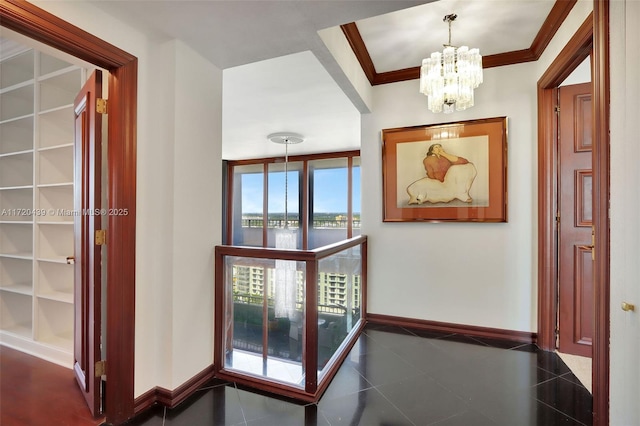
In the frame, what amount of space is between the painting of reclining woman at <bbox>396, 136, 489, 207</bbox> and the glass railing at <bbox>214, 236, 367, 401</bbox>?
3.88ft

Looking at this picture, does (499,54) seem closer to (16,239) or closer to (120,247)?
(120,247)

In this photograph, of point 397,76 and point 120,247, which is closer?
point 120,247

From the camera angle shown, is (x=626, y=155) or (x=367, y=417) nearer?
(x=626, y=155)

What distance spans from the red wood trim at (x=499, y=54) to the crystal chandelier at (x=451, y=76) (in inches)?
23.8

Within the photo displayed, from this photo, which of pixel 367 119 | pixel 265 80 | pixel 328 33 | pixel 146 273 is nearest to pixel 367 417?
pixel 146 273

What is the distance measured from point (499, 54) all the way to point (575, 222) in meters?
1.66

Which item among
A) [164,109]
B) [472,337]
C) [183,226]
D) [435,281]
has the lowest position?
[472,337]

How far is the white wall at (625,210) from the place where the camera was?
1.16 m

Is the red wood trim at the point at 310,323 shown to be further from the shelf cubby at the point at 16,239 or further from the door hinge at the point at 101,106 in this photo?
the shelf cubby at the point at 16,239

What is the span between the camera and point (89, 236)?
1748mm

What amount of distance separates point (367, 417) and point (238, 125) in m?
4.13

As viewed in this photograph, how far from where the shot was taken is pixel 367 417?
1.66m

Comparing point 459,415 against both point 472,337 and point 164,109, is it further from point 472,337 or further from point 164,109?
point 164,109

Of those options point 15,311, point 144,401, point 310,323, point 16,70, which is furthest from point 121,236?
point 16,70
